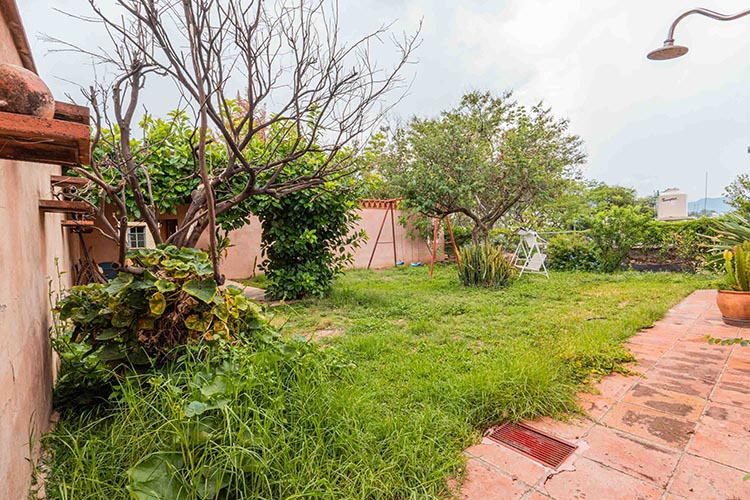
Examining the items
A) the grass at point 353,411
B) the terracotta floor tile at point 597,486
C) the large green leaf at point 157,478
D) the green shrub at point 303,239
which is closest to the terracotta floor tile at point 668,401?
the grass at point 353,411

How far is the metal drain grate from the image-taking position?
5.58ft

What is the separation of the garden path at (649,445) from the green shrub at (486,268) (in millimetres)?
3655

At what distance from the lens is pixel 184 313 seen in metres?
1.94

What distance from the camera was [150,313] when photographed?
1890 mm

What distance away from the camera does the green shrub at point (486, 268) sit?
6.49m

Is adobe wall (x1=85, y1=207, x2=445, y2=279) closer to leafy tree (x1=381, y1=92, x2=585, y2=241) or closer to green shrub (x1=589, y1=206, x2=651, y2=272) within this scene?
leafy tree (x1=381, y1=92, x2=585, y2=241)

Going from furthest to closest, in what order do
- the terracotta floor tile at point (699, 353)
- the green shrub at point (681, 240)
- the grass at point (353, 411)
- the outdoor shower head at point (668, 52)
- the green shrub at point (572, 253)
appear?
the green shrub at point (572, 253) → the green shrub at point (681, 240) → the outdoor shower head at point (668, 52) → the terracotta floor tile at point (699, 353) → the grass at point (353, 411)

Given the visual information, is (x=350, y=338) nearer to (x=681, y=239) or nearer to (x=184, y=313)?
(x=184, y=313)

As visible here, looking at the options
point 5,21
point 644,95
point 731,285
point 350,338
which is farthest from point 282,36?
point 644,95

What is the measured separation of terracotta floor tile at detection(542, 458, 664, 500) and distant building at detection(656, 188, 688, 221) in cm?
1024

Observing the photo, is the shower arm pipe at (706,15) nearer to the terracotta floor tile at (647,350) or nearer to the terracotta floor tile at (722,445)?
the terracotta floor tile at (647,350)

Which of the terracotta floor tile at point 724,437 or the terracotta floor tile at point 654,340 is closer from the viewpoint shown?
the terracotta floor tile at point 724,437

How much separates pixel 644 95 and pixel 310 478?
9.90 m

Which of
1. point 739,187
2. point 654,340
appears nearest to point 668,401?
point 654,340
